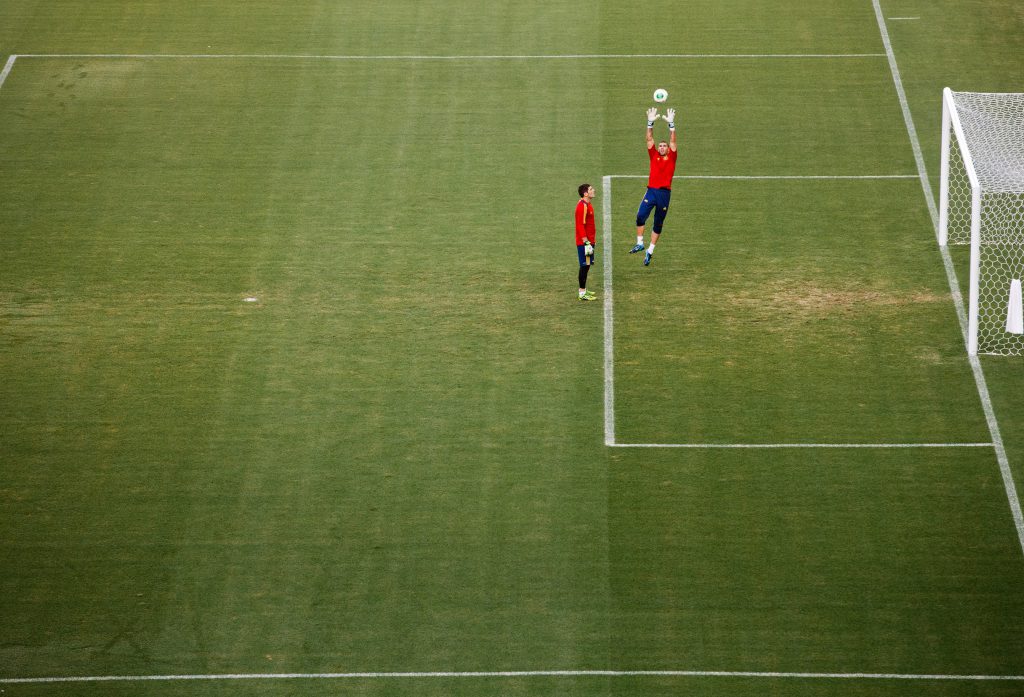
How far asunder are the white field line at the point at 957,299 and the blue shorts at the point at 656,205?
399 centimetres

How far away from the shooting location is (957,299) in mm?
18328

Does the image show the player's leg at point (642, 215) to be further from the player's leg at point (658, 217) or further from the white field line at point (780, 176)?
the white field line at point (780, 176)

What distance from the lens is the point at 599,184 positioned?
20.8 m

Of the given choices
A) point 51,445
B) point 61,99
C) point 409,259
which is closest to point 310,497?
point 51,445

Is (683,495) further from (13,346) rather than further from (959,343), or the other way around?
(13,346)

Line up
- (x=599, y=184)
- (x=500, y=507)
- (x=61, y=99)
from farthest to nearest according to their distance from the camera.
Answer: (x=61, y=99), (x=599, y=184), (x=500, y=507)

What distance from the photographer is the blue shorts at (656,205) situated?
18422 mm

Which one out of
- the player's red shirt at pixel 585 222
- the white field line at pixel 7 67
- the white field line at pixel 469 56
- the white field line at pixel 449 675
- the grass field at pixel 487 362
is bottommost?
the white field line at pixel 449 675

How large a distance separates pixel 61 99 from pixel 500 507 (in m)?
12.3

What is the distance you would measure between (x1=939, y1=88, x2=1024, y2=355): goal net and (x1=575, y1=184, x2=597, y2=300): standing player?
4.69 m

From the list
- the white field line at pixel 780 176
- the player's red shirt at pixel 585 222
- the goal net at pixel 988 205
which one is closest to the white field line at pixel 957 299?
the goal net at pixel 988 205

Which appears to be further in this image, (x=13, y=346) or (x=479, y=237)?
(x=479, y=237)

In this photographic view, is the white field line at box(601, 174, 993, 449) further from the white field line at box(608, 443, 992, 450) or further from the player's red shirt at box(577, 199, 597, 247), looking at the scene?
the player's red shirt at box(577, 199, 597, 247)

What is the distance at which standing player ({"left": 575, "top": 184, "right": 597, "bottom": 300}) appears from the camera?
17.3 metres
